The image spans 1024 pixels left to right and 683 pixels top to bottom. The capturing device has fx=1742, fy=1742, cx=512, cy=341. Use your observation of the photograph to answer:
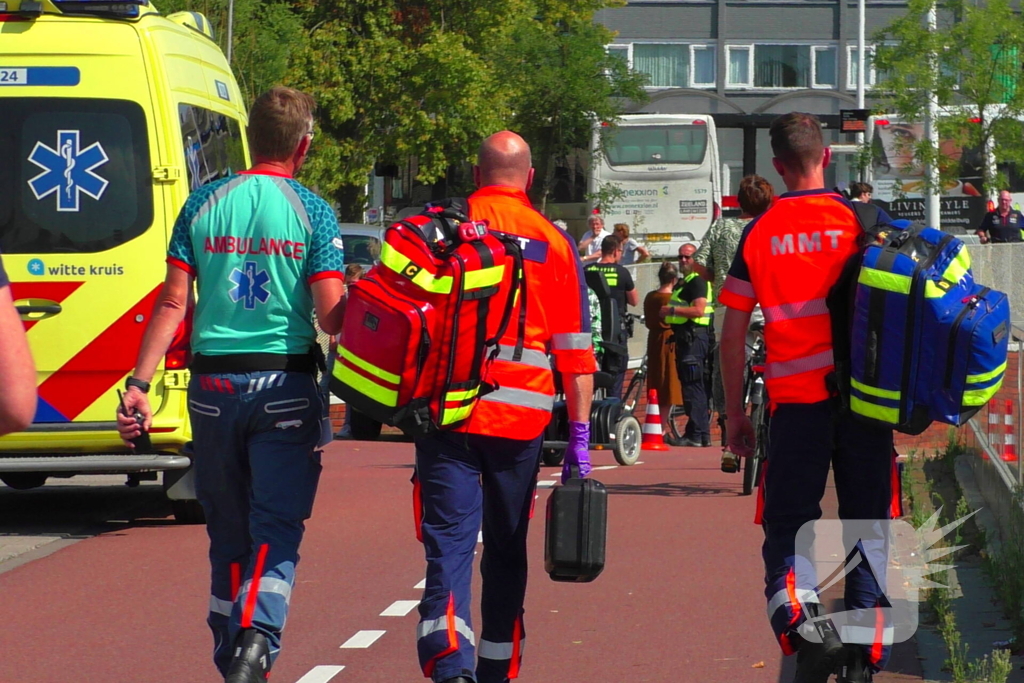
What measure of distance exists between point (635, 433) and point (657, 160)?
1008 inches

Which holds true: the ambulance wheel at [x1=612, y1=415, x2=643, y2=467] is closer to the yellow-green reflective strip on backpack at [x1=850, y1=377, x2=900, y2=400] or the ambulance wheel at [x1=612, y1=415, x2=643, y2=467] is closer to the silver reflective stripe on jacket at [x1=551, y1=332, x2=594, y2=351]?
the silver reflective stripe on jacket at [x1=551, y1=332, x2=594, y2=351]

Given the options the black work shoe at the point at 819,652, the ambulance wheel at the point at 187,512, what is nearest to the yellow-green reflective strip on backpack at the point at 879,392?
the black work shoe at the point at 819,652

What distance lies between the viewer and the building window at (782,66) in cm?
5703

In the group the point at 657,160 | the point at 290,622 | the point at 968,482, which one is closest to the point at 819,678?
the point at 290,622

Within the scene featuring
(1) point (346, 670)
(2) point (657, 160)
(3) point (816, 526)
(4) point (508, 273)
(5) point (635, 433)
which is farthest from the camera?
(2) point (657, 160)

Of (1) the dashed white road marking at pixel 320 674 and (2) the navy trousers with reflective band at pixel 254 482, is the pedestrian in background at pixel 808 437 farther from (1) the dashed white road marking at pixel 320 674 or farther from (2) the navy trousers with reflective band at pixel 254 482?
(1) the dashed white road marking at pixel 320 674

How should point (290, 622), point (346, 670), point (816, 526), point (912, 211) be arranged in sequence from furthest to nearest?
point (912, 211) → point (290, 622) → point (346, 670) → point (816, 526)

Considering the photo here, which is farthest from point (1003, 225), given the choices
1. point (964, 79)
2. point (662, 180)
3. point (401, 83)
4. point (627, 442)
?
point (627, 442)

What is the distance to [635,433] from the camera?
49.7ft

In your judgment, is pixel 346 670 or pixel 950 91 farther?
pixel 950 91

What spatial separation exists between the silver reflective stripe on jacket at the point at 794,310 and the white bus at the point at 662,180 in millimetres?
33051

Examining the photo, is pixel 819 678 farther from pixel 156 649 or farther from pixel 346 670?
pixel 156 649

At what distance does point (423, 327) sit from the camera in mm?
5113

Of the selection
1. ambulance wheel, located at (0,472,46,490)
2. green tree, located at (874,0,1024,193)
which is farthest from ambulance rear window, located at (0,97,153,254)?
green tree, located at (874,0,1024,193)
